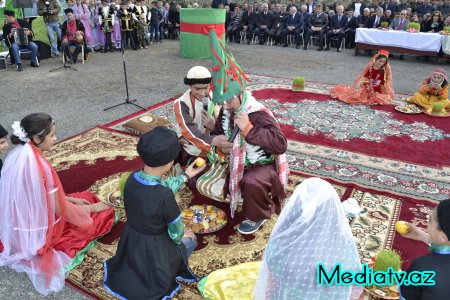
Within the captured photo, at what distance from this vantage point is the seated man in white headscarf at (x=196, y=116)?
11.4 ft

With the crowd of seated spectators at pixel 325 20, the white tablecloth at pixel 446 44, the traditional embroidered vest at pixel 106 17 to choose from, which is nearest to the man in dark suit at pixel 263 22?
the crowd of seated spectators at pixel 325 20

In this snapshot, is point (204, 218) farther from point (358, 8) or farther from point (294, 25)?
point (358, 8)

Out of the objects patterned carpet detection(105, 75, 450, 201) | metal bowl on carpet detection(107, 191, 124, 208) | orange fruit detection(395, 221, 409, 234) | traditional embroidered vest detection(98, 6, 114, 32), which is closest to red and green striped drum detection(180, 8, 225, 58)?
traditional embroidered vest detection(98, 6, 114, 32)

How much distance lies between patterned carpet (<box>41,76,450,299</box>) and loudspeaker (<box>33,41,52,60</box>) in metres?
6.03

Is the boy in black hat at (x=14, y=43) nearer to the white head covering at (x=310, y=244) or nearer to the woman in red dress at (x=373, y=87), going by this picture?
the woman in red dress at (x=373, y=87)

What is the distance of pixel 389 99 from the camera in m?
7.05

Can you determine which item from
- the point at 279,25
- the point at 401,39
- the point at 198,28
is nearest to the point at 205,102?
the point at 198,28

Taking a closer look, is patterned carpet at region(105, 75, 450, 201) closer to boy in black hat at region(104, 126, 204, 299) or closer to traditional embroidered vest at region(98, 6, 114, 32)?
boy in black hat at region(104, 126, 204, 299)

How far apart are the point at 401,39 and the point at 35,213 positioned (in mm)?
11280

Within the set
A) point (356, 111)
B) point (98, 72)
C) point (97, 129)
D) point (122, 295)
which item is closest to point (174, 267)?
point (122, 295)

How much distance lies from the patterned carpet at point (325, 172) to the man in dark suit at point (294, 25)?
289 inches

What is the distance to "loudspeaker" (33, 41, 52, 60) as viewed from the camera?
10.5 metres

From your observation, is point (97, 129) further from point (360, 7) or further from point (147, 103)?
point (360, 7)

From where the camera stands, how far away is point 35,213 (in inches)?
104
